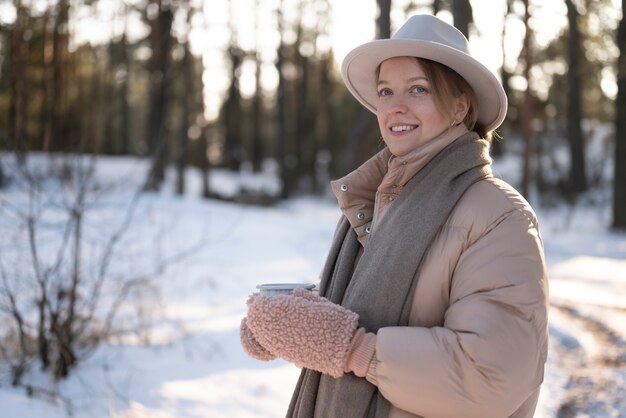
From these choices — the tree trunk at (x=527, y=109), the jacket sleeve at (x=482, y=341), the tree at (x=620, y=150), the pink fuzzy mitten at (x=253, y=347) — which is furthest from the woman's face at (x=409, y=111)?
the tree trunk at (x=527, y=109)

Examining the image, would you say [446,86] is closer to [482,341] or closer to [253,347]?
[482,341]

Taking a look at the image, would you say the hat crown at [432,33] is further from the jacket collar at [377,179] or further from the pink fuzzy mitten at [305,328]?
the pink fuzzy mitten at [305,328]

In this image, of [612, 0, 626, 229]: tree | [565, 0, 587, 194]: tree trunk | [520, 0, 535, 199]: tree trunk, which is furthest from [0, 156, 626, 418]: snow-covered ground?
[565, 0, 587, 194]: tree trunk

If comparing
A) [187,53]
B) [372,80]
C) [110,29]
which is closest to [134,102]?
[110,29]

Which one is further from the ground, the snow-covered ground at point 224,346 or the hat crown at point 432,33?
the hat crown at point 432,33

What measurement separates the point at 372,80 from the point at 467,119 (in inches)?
16.3

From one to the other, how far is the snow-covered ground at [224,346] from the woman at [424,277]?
10.7 ft

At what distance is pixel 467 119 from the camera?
2328 mm

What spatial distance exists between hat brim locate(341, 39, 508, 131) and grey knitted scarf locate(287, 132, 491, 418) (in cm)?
15

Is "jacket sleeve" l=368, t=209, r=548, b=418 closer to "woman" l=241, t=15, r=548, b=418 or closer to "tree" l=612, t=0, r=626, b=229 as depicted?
"woman" l=241, t=15, r=548, b=418

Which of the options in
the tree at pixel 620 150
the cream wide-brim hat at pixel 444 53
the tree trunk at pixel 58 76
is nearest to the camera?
the cream wide-brim hat at pixel 444 53

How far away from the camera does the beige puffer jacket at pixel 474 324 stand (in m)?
1.84

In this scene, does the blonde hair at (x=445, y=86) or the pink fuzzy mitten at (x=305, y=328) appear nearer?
the pink fuzzy mitten at (x=305, y=328)

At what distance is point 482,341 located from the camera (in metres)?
1.83
